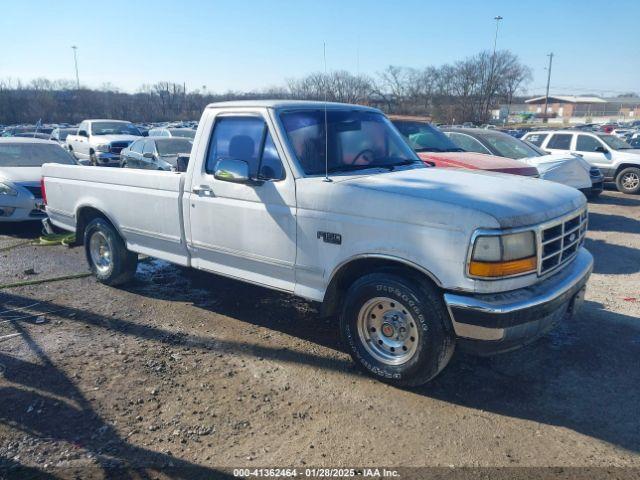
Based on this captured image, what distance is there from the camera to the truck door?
4199mm

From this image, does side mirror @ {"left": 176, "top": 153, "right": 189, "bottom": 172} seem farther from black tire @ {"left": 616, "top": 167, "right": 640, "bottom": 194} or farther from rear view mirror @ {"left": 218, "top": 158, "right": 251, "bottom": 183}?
black tire @ {"left": 616, "top": 167, "right": 640, "bottom": 194}

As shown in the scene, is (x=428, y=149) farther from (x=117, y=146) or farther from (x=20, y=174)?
(x=117, y=146)

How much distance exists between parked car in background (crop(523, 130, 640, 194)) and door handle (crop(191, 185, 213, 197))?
12.4 metres

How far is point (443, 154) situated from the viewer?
8633mm

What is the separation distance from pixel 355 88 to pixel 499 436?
549 cm

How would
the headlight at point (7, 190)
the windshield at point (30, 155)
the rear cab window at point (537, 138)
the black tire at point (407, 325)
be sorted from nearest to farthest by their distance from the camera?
the black tire at point (407, 325), the headlight at point (7, 190), the windshield at point (30, 155), the rear cab window at point (537, 138)

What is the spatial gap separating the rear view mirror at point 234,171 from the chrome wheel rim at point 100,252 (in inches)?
106

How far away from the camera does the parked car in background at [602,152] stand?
47.2ft

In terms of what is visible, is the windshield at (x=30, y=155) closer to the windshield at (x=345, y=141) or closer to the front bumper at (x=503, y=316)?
the windshield at (x=345, y=141)

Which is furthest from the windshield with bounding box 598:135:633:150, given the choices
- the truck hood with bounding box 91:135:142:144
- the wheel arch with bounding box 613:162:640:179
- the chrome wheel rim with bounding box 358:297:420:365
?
the truck hood with bounding box 91:135:142:144

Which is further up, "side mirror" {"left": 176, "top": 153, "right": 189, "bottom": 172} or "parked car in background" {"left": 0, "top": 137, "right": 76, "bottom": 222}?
"side mirror" {"left": 176, "top": 153, "right": 189, "bottom": 172}

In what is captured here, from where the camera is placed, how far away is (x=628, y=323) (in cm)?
504

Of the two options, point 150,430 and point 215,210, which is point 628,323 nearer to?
point 215,210

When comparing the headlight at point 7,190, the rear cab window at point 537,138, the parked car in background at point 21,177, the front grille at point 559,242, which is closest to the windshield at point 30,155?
the parked car in background at point 21,177
